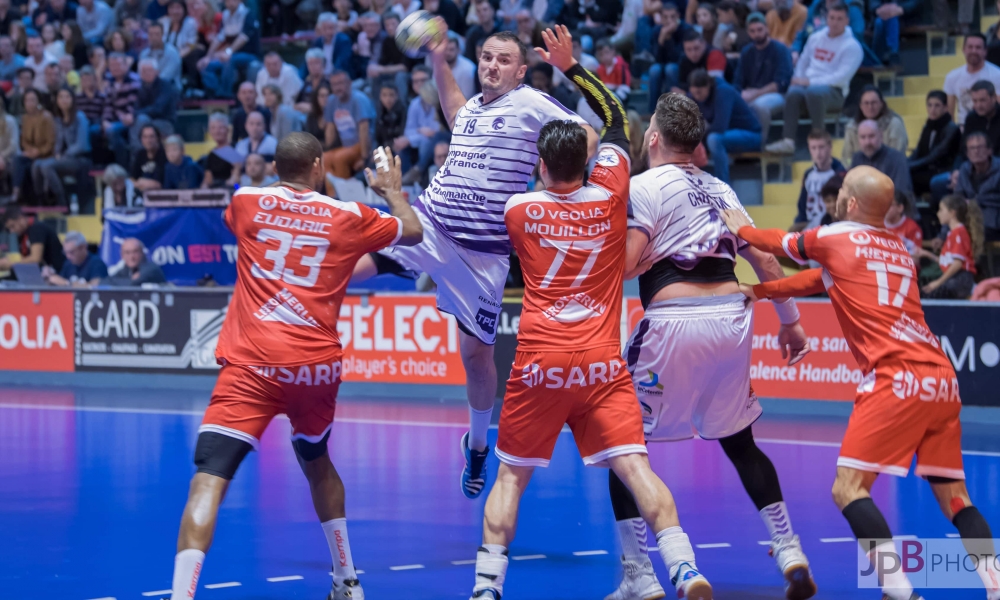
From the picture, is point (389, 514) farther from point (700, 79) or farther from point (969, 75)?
point (969, 75)

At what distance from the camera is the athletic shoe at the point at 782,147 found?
1476 centimetres

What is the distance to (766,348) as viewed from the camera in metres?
11.6

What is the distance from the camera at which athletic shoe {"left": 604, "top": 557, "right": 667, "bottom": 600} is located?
534 cm

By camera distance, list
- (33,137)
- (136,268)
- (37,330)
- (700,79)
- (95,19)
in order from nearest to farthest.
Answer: (700,79)
(136,268)
(37,330)
(33,137)
(95,19)

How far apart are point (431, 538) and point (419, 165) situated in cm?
906

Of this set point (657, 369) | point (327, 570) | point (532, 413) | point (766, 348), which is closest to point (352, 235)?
point (532, 413)

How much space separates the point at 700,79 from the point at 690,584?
33.1 feet

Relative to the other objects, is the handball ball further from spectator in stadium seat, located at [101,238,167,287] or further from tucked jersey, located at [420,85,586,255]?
spectator in stadium seat, located at [101,238,167,287]

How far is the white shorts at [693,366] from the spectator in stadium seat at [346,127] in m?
10.8

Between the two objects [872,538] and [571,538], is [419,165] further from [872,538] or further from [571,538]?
[872,538]

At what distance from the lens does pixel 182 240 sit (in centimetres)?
1547

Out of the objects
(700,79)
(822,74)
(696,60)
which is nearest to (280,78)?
(696,60)

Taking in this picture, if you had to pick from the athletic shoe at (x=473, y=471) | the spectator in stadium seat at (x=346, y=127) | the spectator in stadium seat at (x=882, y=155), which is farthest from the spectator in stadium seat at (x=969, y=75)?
the athletic shoe at (x=473, y=471)

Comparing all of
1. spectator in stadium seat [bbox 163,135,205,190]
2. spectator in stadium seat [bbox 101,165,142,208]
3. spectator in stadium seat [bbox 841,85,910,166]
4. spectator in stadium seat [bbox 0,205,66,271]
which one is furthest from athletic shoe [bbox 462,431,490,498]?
spectator in stadium seat [bbox 101,165,142,208]
